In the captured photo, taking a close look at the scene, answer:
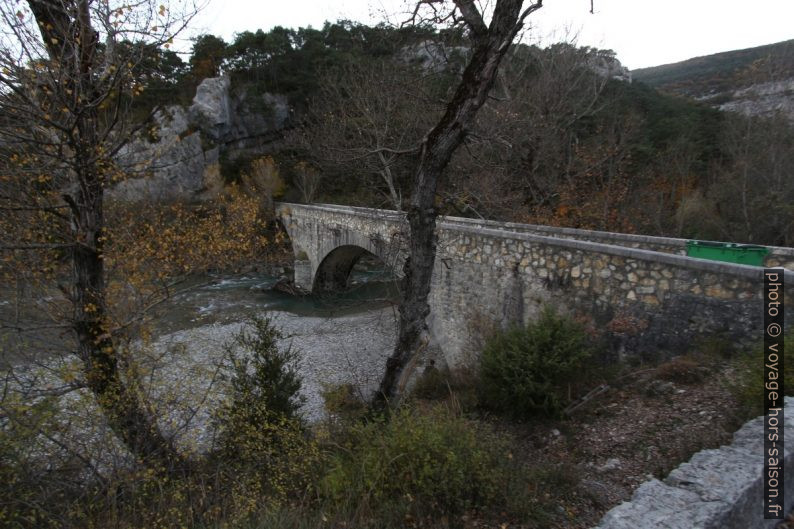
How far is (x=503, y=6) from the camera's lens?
4164 mm

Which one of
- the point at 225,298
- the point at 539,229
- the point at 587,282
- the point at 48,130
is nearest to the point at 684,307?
the point at 587,282

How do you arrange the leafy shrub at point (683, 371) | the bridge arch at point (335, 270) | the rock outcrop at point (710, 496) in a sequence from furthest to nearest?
the bridge arch at point (335, 270)
the leafy shrub at point (683, 371)
the rock outcrop at point (710, 496)

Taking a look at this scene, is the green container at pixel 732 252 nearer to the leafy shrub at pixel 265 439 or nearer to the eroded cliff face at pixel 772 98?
the leafy shrub at pixel 265 439

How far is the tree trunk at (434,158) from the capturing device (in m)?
4.25

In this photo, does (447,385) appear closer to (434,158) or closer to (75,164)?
(434,158)

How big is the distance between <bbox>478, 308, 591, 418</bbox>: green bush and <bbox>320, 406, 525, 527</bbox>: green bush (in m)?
1.38

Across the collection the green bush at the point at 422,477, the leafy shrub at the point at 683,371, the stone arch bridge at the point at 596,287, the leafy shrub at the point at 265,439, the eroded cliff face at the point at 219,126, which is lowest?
the leafy shrub at the point at 265,439

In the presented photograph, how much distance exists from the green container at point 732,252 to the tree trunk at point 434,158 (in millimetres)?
4562

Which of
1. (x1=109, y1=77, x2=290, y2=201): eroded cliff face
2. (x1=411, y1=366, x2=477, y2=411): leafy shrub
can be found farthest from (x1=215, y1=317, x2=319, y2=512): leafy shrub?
(x1=109, y1=77, x2=290, y2=201): eroded cliff face

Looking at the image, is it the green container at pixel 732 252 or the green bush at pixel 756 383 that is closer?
the green bush at pixel 756 383

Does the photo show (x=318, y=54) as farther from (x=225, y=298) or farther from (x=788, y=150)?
(x=788, y=150)

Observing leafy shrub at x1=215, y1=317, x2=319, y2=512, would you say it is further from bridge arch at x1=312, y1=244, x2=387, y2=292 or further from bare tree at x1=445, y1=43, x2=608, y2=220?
bridge arch at x1=312, y1=244, x2=387, y2=292

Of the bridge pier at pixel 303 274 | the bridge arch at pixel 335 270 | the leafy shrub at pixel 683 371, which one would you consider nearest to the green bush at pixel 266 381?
the leafy shrub at pixel 683 371

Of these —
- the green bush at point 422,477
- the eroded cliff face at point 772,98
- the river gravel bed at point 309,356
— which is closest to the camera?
the green bush at point 422,477
